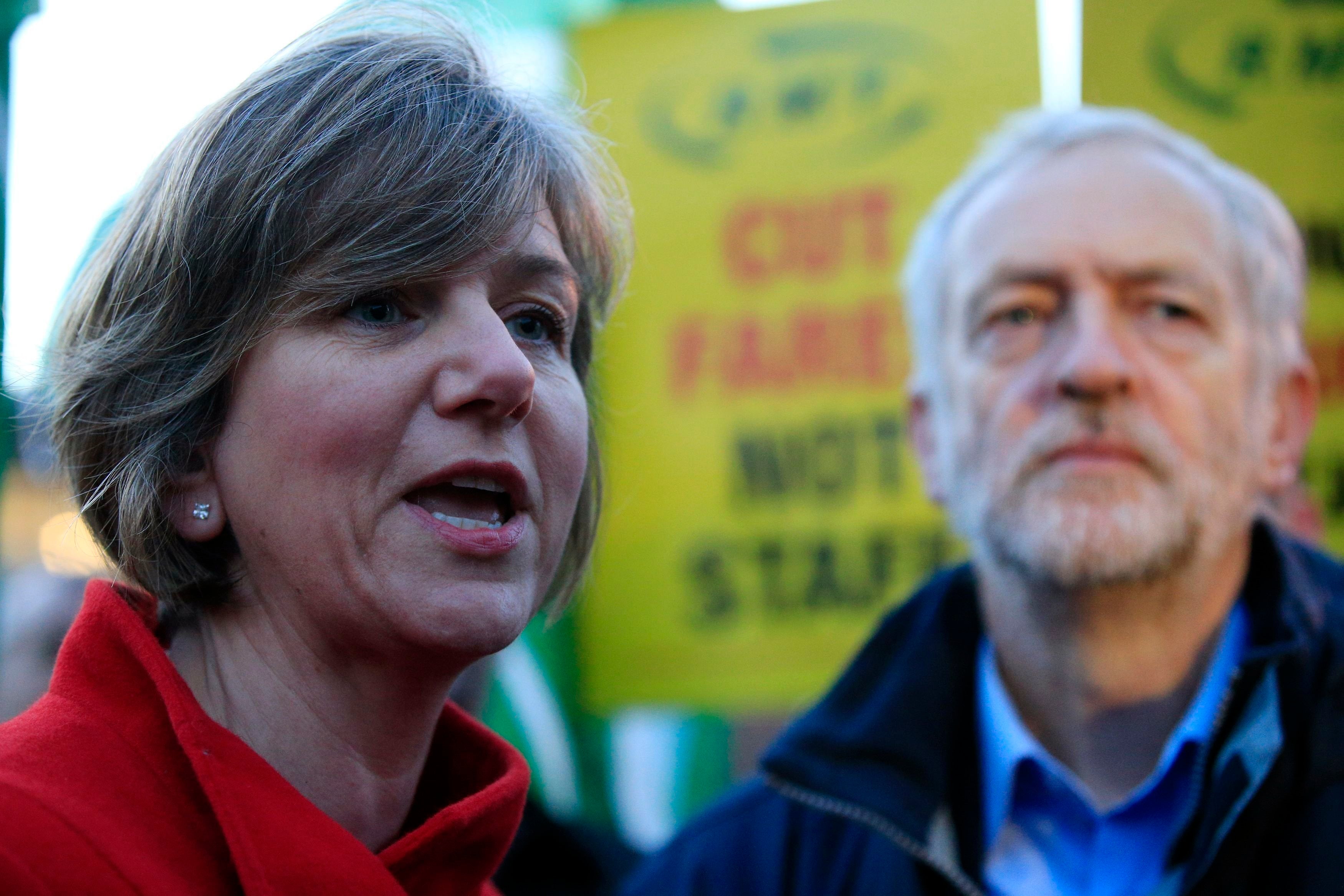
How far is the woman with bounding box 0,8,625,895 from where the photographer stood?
126 cm

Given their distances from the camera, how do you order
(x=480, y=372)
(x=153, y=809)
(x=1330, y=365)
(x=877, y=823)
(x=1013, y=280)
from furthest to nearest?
(x=1330, y=365)
(x=1013, y=280)
(x=877, y=823)
(x=480, y=372)
(x=153, y=809)

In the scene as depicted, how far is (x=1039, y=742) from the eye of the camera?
103 inches

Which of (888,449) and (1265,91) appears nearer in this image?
(1265,91)

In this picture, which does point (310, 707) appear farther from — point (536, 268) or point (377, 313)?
point (536, 268)

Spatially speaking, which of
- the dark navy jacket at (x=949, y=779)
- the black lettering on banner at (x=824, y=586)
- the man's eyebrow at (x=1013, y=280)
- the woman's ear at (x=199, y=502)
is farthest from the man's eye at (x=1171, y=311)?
the woman's ear at (x=199, y=502)

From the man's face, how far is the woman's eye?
1399 millimetres

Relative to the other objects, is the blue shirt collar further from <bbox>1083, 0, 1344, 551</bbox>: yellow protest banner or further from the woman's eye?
the woman's eye

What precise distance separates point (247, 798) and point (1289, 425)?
8.31 ft

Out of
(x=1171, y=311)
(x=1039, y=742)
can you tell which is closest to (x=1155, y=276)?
(x=1171, y=311)

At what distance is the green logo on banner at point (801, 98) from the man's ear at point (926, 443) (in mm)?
1116

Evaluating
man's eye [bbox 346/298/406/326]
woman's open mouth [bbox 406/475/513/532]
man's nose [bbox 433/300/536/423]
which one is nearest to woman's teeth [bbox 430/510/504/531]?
woman's open mouth [bbox 406/475/513/532]

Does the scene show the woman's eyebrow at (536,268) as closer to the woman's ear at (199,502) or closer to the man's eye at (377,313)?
the man's eye at (377,313)

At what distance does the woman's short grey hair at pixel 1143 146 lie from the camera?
9.03ft

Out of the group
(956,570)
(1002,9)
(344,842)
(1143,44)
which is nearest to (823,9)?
(1002,9)
